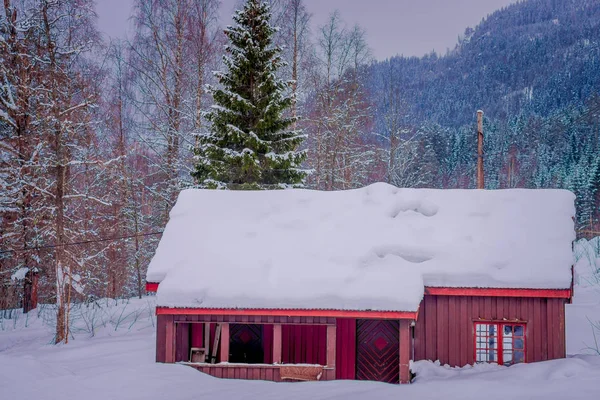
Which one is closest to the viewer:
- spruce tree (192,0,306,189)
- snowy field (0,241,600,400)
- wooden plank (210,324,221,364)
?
snowy field (0,241,600,400)

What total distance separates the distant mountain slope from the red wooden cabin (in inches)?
2455

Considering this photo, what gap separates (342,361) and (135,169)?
1739 cm

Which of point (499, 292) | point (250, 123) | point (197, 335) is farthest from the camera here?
point (250, 123)

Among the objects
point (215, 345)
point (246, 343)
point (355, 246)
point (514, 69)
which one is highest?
point (514, 69)

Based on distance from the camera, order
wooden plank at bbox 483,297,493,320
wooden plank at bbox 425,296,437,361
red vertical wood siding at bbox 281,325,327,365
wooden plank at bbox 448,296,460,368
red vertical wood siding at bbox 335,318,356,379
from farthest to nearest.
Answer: red vertical wood siding at bbox 281,325,327,365
red vertical wood siding at bbox 335,318,356,379
wooden plank at bbox 425,296,437,361
wooden plank at bbox 448,296,460,368
wooden plank at bbox 483,297,493,320

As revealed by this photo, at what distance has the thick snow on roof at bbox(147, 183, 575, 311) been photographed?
1013 cm

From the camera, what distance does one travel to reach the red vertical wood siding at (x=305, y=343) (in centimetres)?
1186

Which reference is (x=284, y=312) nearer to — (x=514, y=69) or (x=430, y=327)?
(x=430, y=327)

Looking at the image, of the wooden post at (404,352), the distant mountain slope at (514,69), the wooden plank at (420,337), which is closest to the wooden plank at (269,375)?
the wooden post at (404,352)

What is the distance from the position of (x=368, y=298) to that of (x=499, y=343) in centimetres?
341

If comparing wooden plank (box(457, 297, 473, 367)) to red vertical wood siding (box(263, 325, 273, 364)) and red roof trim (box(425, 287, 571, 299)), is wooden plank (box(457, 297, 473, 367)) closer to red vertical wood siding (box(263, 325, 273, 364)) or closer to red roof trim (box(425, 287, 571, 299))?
red roof trim (box(425, 287, 571, 299))

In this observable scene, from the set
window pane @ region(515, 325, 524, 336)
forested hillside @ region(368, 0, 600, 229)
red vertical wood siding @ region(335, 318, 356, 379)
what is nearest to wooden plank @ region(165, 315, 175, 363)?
red vertical wood siding @ region(335, 318, 356, 379)

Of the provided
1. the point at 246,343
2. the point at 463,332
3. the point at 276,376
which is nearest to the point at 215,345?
the point at 246,343

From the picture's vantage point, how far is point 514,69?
106312 millimetres
